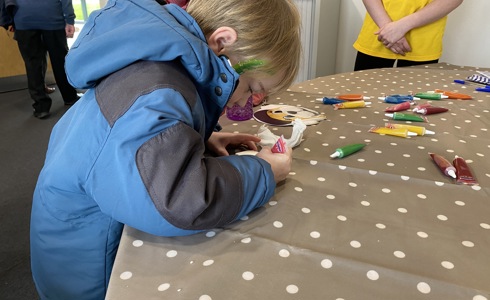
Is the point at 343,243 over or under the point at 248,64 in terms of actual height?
under

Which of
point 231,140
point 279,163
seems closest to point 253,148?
point 231,140

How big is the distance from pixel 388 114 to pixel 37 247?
805 millimetres

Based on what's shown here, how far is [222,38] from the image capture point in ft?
2.01

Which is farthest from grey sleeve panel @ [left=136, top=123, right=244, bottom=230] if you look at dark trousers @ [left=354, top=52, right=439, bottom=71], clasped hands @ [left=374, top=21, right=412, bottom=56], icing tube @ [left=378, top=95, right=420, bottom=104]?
dark trousers @ [left=354, top=52, right=439, bottom=71]

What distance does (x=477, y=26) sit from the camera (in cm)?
232

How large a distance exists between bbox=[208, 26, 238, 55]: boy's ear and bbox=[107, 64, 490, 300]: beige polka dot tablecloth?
9.2 inches

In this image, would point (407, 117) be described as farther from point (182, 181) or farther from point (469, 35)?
point (469, 35)

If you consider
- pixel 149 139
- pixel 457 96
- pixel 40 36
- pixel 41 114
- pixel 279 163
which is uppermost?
pixel 149 139

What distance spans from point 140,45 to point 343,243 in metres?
0.34

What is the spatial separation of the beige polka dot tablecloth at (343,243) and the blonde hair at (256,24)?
7.8 inches

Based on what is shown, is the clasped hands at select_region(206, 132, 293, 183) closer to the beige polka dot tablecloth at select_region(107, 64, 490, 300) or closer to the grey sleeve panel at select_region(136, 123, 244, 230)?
the beige polka dot tablecloth at select_region(107, 64, 490, 300)

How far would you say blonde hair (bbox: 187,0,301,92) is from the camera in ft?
2.00

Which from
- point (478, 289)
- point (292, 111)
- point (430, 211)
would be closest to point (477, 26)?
point (292, 111)

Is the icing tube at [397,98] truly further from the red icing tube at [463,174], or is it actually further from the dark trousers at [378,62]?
the dark trousers at [378,62]
